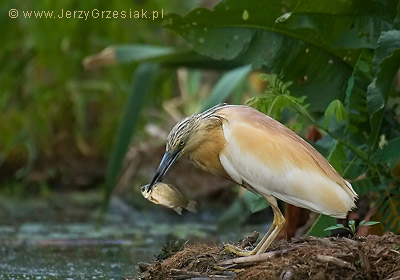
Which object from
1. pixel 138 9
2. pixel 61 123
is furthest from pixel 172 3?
pixel 61 123

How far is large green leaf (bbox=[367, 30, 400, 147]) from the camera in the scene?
4484 mm

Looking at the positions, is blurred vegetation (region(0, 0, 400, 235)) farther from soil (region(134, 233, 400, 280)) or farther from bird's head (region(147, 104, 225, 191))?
soil (region(134, 233, 400, 280))

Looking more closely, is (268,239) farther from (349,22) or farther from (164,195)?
(349,22)

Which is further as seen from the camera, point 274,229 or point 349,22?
point 349,22

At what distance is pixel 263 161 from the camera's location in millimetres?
3666

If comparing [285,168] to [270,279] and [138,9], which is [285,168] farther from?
[138,9]

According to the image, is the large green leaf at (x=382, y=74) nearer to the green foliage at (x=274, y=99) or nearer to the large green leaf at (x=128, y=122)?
the green foliage at (x=274, y=99)

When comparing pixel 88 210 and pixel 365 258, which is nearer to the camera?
pixel 365 258

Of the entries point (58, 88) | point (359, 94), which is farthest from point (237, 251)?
point (58, 88)

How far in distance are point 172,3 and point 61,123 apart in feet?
5.19

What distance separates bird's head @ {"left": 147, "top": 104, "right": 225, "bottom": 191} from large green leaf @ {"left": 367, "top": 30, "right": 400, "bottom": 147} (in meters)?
1.04

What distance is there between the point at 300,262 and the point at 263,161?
45cm

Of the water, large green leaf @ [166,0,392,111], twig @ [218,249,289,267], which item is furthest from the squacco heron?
large green leaf @ [166,0,392,111]

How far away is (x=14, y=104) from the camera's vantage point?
8672mm
